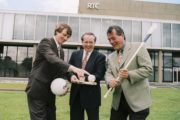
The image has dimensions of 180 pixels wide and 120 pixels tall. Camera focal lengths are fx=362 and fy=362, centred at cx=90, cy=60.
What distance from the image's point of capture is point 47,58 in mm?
5172

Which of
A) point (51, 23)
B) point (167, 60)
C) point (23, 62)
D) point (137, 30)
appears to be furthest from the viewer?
point (167, 60)

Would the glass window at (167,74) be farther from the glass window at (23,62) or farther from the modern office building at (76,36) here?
the glass window at (23,62)

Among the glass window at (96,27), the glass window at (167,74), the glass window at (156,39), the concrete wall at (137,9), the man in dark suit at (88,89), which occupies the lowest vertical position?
the glass window at (167,74)

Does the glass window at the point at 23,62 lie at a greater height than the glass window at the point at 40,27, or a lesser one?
lesser

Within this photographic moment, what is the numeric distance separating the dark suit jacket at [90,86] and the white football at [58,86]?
61cm

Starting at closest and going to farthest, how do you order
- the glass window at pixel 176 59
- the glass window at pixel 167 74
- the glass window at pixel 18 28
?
the glass window at pixel 18 28, the glass window at pixel 167 74, the glass window at pixel 176 59

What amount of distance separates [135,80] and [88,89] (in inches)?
47.5

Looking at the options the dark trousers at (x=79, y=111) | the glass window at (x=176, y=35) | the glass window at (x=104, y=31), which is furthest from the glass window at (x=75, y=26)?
the dark trousers at (x=79, y=111)

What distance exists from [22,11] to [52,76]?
141ft

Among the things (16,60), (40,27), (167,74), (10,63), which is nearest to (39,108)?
(40,27)

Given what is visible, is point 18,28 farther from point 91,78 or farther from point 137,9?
point 91,78

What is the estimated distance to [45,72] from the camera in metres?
5.35

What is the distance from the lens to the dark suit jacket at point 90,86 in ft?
19.2

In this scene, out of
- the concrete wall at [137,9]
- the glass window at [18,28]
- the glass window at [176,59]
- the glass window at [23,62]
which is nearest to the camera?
the glass window at [18,28]
